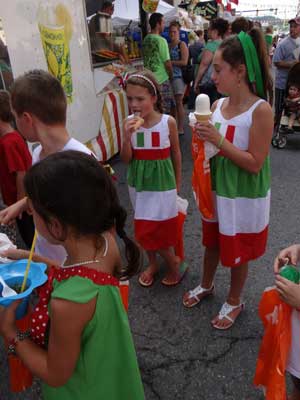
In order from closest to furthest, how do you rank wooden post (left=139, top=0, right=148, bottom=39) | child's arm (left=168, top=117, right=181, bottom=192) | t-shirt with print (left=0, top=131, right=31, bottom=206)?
t-shirt with print (left=0, top=131, right=31, bottom=206) → child's arm (left=168, top=117, right=181, bottom=192) → wooden post (left=139, top=0, right=148, bottom=39)

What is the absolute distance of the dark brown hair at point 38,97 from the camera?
1.69 m

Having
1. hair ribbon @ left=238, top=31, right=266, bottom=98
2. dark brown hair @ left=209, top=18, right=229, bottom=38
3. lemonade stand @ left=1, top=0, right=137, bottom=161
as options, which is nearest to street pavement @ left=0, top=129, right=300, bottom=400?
hair ribbon @ left=238, top=31, right=266, bottom=98

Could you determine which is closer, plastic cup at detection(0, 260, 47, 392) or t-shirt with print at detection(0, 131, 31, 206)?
plastic cup at detection(0, 260, 47, 392)

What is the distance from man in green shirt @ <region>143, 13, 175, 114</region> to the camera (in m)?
6.00

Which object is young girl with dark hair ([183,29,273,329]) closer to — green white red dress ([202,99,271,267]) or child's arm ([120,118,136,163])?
green white red dress ([202,99,271,267])

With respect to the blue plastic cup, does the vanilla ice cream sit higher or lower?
higher

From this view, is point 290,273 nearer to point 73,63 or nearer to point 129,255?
point 129,255

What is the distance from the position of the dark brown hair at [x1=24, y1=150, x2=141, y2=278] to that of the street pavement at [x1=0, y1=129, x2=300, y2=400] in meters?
0.54

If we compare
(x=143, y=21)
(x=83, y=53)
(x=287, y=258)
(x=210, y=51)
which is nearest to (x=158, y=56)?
(x=210, y=51)

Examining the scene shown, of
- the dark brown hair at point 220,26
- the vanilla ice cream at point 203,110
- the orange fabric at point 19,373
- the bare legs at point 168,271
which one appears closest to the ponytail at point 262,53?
the vanilla ice cream at point 203,110

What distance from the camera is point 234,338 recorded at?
234 centimetres

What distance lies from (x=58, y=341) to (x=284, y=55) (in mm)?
6826

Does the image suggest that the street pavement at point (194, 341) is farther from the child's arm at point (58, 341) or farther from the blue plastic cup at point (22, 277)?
the blue plastic cup at point (22, 277)

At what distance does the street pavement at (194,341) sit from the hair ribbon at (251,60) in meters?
1.57
